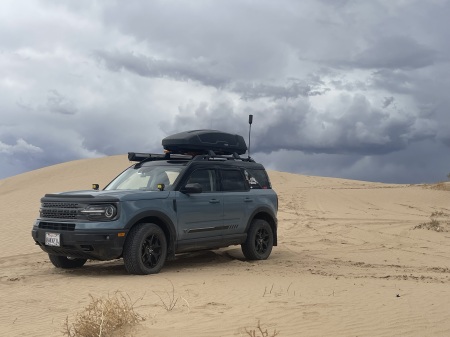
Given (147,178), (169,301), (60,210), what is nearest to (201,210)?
(147,178)

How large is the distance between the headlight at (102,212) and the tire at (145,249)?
41cm

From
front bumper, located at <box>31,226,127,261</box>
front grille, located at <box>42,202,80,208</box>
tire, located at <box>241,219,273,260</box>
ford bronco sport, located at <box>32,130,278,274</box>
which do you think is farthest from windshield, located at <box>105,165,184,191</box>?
tire, located at <box>241,219,273,260</box>

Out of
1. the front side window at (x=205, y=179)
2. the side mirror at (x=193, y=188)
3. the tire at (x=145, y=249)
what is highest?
the front side window at (x=205, y=179)

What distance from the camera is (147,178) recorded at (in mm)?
9789

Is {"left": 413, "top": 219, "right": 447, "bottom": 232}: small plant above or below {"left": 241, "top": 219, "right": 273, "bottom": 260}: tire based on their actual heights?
below

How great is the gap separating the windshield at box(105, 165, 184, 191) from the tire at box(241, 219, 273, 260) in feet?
6.72

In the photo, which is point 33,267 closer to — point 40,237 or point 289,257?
point 40,237

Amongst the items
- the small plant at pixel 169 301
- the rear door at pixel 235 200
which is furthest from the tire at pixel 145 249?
the rear door at pixel 235 200

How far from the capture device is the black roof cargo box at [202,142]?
10219 mm

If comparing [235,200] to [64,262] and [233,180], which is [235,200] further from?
[64,262]

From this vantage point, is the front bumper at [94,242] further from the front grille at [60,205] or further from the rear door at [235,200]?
the rear door at [235,200]

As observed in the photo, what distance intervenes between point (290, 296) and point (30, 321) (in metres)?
2.99

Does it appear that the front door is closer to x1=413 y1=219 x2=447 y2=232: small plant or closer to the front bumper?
the front bumper

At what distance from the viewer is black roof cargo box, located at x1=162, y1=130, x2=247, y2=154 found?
1022 cm
